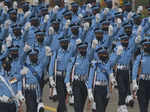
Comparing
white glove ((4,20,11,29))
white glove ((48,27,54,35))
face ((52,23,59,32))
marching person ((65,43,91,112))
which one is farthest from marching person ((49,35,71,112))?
white glove ((4,20,11,29))

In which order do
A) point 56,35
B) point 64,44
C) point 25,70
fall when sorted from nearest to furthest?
point 25,70 < point 64,44 < point 56,35

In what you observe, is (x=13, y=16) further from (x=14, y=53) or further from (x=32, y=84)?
(x=32, y=84)

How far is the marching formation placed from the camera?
14.2 metres

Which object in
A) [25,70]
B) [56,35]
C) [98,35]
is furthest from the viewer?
[56,35]

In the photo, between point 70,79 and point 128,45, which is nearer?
point 70,79

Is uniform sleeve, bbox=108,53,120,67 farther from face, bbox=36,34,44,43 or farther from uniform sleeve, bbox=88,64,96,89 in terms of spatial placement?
face, bbox=36,34,44,43

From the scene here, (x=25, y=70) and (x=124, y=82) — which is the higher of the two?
(x=25, y=70)

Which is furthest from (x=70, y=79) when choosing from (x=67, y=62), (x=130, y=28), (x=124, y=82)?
(x=130, y=28)

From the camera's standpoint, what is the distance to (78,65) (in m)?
14.9

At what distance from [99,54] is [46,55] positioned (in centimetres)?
188

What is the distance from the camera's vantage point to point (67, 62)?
15688 millimetres

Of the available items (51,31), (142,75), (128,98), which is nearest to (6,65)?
(142,75)

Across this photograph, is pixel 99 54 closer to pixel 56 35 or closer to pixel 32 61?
pixel 32 61

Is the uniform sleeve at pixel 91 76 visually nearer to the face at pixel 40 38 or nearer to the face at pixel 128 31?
the face at pixel 40 38
